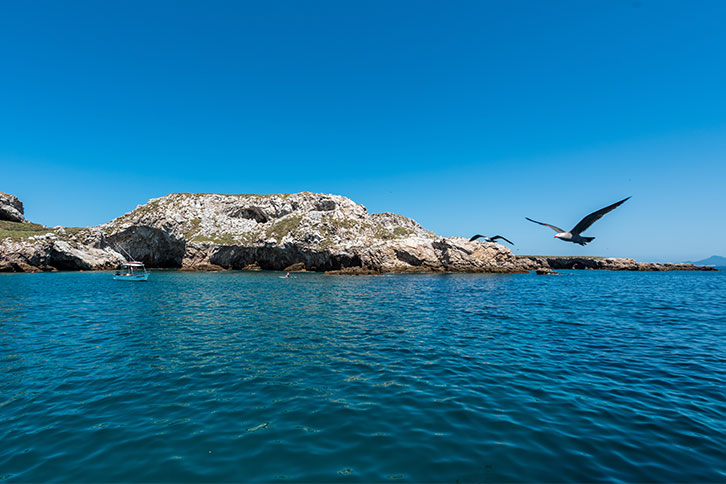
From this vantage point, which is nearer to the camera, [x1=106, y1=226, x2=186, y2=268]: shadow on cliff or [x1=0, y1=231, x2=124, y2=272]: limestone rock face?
[x1=0, y1=231, x2=124, y2=272]: limestone rock face

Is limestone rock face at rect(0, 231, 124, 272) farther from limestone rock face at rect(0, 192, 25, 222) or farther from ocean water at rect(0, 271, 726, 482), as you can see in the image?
ocean water at rect(0, 271, 726, 482)

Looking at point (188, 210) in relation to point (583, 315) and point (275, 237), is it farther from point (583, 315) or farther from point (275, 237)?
point (583, 315)

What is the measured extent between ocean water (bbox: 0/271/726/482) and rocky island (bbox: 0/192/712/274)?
203ft

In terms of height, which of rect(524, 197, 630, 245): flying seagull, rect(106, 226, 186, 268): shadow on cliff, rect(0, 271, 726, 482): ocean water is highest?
rect(106, 226, 186, 268): shadow on cliff

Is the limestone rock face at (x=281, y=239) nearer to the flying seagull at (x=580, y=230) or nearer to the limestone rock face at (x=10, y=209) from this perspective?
the limestone rock face at (x=10, y=209)

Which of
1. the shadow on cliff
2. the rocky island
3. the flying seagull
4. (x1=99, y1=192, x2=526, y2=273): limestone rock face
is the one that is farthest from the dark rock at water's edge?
the flying seagull

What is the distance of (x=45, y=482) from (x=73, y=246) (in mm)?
114634

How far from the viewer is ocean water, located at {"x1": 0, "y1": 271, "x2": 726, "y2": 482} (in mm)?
6961

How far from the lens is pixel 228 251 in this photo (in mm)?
103000

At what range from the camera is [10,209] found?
121438 millimetres

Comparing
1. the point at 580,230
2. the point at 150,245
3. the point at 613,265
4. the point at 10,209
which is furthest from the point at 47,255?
the point at 613,265

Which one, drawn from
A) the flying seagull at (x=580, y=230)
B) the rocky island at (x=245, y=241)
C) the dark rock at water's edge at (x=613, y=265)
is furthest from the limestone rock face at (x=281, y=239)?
the flying seagull at (x=580, y=230)

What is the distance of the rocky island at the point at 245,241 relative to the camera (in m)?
86.5

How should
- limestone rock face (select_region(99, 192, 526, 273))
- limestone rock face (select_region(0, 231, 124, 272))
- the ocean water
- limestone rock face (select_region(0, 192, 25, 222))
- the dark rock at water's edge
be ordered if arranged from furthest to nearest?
the dark rock at water's edge < limestone rock face (select_region(0, 192, 25, 222)) < limestone rock face (select_region(99, 192, 526, 273)) < limestone rock face (select_region(0, 231, 124, 272)) < the ocean water
